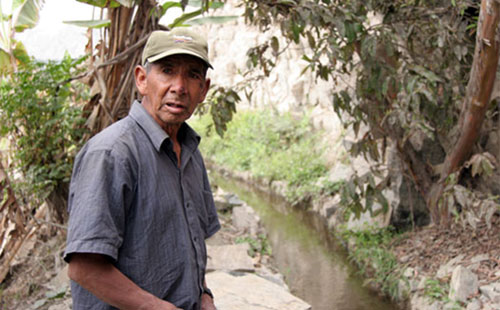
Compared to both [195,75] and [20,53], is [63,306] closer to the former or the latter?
[195,75]

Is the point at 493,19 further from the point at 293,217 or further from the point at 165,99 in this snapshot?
the point at 293,217

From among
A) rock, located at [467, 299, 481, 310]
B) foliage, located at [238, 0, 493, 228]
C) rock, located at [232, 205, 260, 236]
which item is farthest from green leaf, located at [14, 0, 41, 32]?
rock, located at [467, 299, 481, 310]

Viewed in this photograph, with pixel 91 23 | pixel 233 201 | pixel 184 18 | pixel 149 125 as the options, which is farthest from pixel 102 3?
pixel 233 201

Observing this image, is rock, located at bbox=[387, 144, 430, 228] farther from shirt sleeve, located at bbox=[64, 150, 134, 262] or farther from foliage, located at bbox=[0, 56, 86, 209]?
shirt sleeve, located at bbox=[64, 150, 134, 262]

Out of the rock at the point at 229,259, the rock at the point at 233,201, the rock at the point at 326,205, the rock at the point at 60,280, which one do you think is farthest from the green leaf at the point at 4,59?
the rock at the point at 326,205

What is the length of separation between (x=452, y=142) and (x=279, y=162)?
5.81 m

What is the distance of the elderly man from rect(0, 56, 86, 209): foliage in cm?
302

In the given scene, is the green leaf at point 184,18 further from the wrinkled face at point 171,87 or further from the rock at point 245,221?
the wrinkled face at point 171,87

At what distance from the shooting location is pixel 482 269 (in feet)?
14.4

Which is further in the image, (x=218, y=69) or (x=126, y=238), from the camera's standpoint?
(x=218, y=69)

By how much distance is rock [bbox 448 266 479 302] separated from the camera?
4109 mm

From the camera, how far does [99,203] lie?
127 centimetres

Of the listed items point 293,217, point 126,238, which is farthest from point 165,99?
point 293,217

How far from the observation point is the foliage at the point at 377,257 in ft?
16.9
